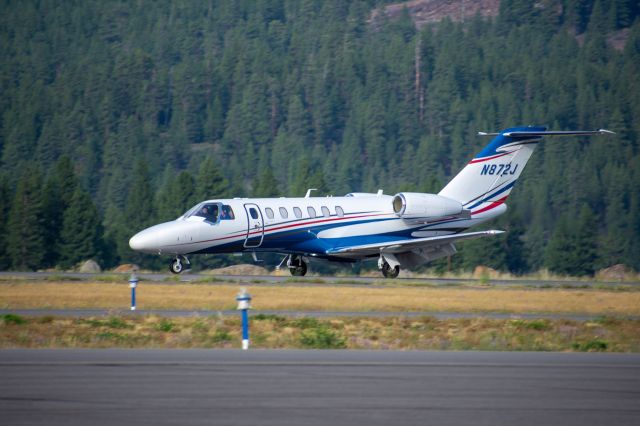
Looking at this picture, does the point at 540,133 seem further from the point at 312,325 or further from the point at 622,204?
the point at 622,204

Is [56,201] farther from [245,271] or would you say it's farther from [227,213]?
[227,213]

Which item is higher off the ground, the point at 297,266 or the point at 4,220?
the point at 4,220

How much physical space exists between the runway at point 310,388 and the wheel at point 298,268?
66.6 feet

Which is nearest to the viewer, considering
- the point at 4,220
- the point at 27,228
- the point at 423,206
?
the point at 423,206

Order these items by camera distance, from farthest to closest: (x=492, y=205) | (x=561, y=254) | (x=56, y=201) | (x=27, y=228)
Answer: (x=56, y=201)
(x=27, y=228)
(x=561, y=254)
(x=492, y=205)

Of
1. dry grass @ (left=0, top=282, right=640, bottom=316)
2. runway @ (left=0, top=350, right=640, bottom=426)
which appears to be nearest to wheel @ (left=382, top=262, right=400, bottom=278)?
dry grass @ (left=0, top=282, right=640, bottom=316)

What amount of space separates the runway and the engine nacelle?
19565 millimetres

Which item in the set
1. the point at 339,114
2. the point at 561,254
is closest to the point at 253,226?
the point at 561,254

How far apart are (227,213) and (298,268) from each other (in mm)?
4329

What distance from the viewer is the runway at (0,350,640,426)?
11.6 m

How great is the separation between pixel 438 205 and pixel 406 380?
23400mm

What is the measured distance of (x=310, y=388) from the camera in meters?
13.3

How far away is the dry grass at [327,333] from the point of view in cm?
1895

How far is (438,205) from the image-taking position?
122 feet
